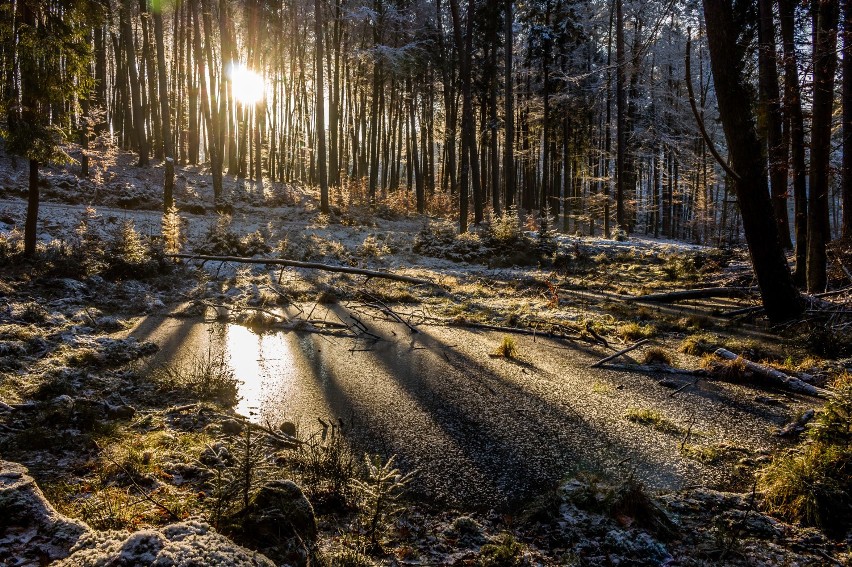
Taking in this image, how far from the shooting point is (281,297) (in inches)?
415

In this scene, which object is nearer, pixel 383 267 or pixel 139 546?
pixel 139 546

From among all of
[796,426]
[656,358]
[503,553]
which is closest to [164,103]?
[656,358]

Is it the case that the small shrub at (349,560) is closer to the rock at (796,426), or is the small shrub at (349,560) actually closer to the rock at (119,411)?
the rock at (119,411)

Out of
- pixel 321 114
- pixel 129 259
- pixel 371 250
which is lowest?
pixel 129 259

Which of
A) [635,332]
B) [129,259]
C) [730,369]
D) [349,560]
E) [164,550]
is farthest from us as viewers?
[129,259]

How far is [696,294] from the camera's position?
10.4 meters

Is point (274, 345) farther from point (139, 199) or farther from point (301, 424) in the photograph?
point (139, 199)

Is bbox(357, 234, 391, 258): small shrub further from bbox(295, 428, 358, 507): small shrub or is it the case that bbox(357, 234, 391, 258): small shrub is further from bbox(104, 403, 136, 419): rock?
bbox(295, 428, 358, 507): small shrub

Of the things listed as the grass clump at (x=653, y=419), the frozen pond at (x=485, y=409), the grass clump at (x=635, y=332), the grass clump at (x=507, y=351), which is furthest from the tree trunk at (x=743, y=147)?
the grass clump at (x=653, y=419)

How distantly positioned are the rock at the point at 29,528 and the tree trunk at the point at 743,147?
816cm

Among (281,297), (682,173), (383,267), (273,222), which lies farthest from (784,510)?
(682,173)

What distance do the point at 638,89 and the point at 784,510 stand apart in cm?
3006

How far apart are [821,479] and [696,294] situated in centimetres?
849

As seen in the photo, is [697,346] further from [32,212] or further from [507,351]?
[32,212]
